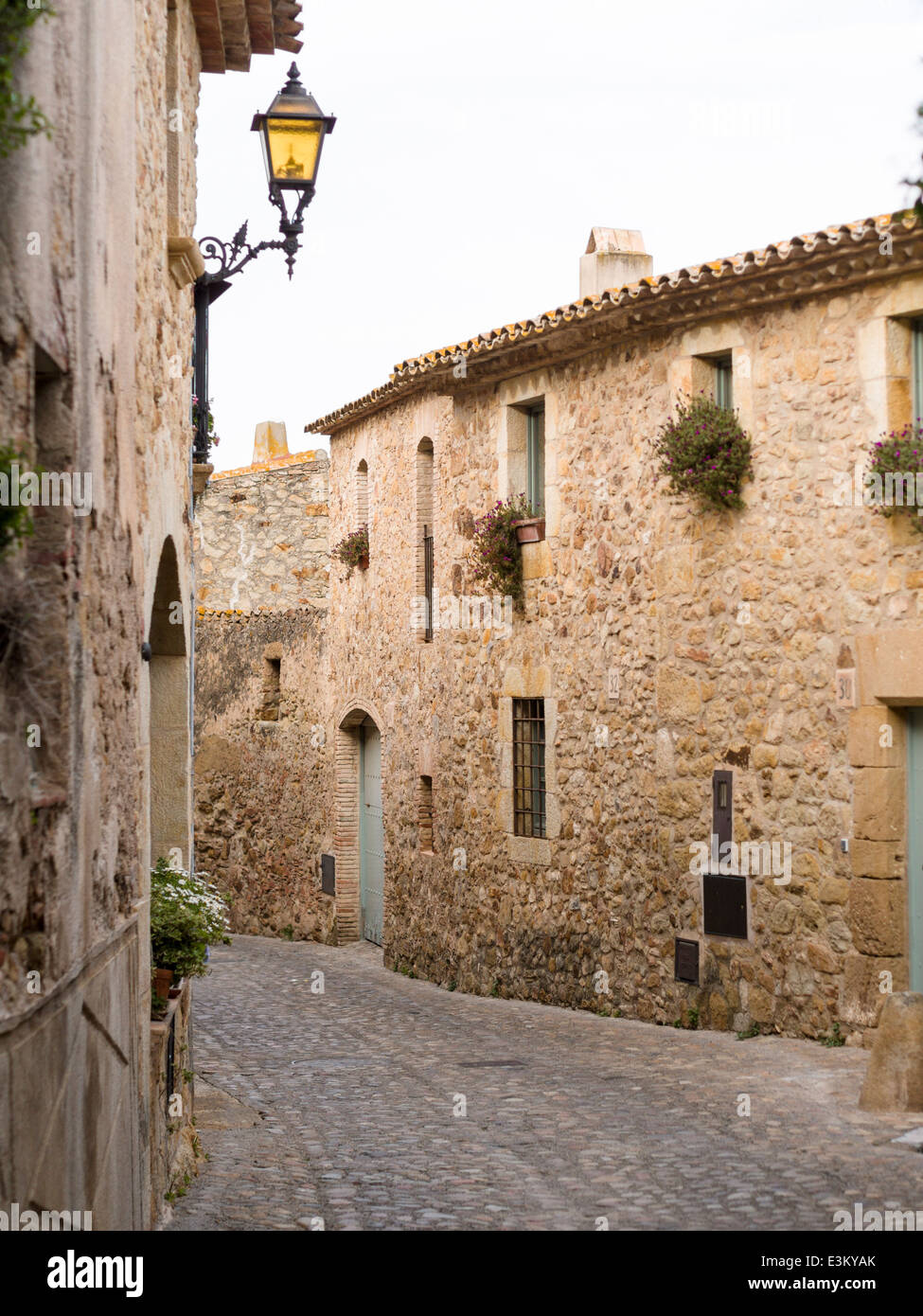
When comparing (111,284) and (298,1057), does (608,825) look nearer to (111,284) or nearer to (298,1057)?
(298,1057)

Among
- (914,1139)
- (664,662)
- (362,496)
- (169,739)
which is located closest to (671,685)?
(664,662)

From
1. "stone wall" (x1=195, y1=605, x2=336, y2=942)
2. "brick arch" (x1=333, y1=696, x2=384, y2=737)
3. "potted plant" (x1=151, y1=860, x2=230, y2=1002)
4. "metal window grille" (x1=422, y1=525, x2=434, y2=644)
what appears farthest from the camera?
"stone wall" (x1=195, y1=605, x2=336, y2=942)

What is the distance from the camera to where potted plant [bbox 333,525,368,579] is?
18.2m

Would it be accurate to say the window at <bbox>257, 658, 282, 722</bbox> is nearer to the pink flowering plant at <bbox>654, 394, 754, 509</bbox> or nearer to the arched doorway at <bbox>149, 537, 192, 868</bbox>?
the pink flowering plant at <bbox>654, 394, 754, 509</bbox>

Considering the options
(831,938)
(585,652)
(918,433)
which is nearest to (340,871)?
(585,652)

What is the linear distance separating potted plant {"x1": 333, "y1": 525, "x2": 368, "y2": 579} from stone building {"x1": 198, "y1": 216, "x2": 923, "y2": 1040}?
1.09 m

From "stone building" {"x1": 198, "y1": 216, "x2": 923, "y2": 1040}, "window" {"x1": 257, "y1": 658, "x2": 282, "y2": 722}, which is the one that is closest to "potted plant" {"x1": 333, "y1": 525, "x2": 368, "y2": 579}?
"stone building" {"x1": 198, "y1": 216, "x2": 923, "y2": 1040}

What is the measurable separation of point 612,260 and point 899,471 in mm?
6152

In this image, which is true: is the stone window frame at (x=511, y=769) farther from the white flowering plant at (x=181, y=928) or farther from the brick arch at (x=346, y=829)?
the white flowering plant at (x=181, y=928)

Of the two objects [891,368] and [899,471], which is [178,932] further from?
[891,368]

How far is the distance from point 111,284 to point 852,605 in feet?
20.3

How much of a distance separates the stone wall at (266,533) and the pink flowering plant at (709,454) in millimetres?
10876

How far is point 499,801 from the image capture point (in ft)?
46.3

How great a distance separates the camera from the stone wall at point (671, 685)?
32.3ft
